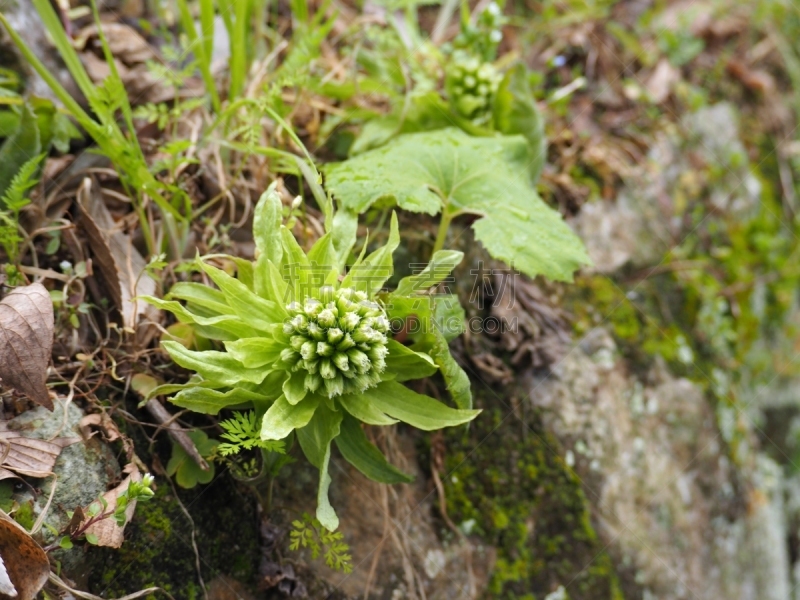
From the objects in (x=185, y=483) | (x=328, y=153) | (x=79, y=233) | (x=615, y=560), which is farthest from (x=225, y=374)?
(x=615, y=560)

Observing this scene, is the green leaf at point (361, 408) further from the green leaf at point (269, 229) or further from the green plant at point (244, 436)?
the green leaf at point (269, 229)

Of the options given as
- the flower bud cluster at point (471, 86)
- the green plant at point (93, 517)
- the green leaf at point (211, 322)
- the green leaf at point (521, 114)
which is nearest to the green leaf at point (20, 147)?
the green leaf at point (211, 322)

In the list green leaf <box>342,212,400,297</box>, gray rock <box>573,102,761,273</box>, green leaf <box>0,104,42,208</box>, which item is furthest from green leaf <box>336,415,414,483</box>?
gray rock <box>573,102,761,273</box>

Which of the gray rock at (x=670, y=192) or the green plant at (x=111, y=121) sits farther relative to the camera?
the gray rock at (x=670, y=192)

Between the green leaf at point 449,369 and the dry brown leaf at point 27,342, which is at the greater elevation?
the dry brown leaf at point 27,342

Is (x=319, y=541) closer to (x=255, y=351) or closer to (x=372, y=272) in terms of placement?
(x=255, y=351)

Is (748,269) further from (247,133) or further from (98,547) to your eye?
(98,547)
